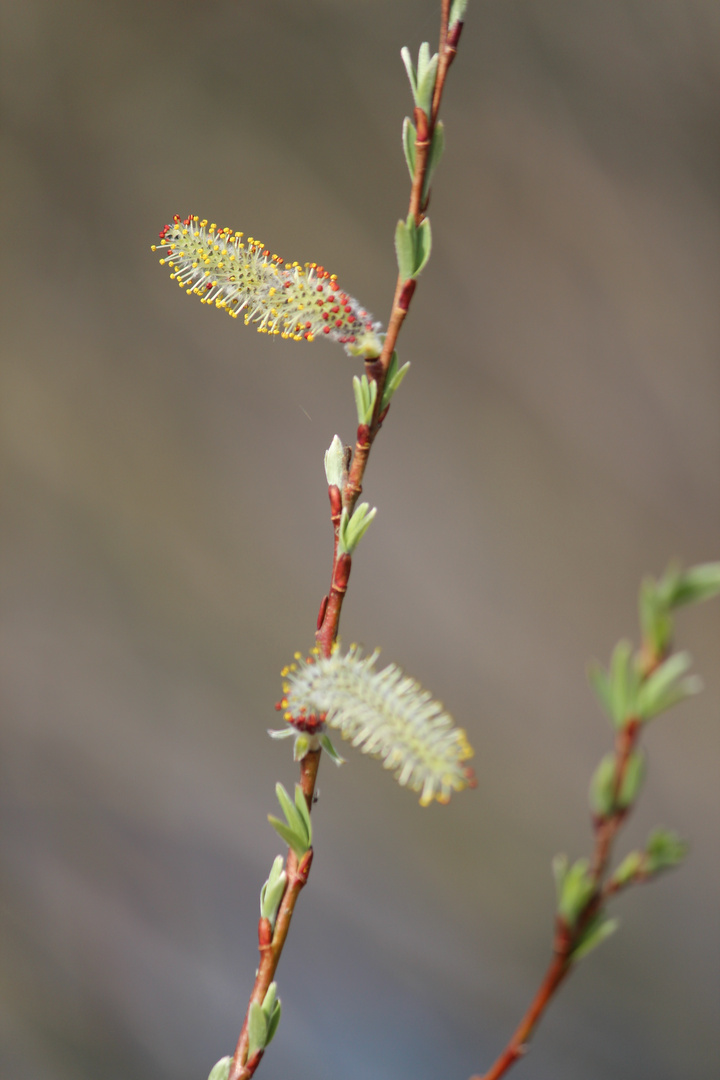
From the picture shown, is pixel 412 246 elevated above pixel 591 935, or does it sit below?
above

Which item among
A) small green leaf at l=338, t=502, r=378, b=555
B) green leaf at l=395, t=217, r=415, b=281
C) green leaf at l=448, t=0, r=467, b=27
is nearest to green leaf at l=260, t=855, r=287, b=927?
small green leaf at l=338, t=502, r=378, b=555

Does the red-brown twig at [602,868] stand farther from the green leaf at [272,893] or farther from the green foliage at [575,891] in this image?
the green leaf at [272,893]

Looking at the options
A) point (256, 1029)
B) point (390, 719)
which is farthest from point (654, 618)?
point (256, 1029)

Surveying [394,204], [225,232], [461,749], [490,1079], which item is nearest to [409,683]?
[461,749]

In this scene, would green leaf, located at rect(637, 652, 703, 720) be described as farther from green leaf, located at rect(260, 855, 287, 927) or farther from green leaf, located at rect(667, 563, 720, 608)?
green leaf, located at rect(260, 855, 287, 927)

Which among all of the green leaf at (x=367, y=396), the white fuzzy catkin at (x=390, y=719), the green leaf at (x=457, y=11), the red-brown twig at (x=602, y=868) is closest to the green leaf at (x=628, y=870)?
the red-brown twig at (x=602, y=868)

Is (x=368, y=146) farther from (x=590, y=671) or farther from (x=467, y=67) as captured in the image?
(x=590, y=671)

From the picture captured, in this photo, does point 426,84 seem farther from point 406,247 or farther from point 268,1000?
point 268,1000
